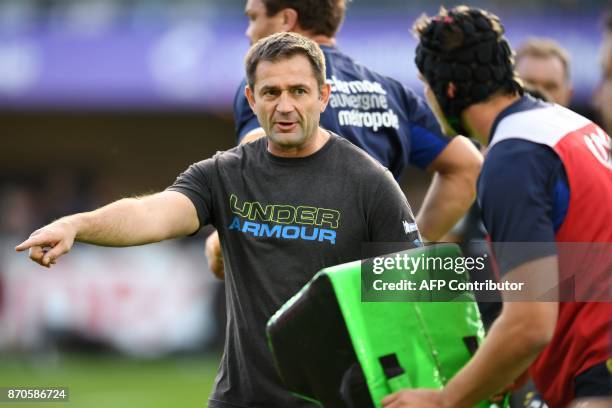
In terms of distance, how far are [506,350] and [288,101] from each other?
1503 millimetres

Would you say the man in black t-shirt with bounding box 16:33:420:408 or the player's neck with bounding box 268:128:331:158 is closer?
the man in black t-shirt with bounding box 16:33:420:408

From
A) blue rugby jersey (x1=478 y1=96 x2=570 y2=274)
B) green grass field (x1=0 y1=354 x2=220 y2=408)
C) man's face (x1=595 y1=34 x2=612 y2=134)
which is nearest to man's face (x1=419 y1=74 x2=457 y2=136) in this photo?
blue rugby jersey (x1=478 y1=96 x2=570 y2=274)

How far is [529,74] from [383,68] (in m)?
12.2

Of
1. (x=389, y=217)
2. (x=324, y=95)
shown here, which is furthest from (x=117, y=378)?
(x=389, y=217)

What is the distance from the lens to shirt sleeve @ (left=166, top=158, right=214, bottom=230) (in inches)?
177

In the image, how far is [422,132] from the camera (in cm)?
571

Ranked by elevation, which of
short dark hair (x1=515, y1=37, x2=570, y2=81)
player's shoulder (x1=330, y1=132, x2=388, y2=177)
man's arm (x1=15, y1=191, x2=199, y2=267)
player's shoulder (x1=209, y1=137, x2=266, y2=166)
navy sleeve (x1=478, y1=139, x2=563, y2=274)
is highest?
short dark hair (x1=515, y1=37, x2=570, y2=81)

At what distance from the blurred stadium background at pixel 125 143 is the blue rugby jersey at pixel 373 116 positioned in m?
6.35

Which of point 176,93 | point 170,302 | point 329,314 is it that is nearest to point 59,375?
point 170,302

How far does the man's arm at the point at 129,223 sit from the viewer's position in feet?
13.1

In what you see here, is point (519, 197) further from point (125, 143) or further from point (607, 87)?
point (125, 143)

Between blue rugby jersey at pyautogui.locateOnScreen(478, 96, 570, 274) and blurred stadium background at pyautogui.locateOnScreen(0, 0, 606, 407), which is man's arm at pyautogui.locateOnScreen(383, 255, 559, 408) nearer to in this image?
blue rugby jersey at pyautogui.locateOnScreen(478, 96, 570, 274)

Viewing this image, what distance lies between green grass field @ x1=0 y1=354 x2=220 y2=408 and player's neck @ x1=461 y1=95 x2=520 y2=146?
7.92 m

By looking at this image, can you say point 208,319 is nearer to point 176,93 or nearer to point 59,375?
point 59,375
